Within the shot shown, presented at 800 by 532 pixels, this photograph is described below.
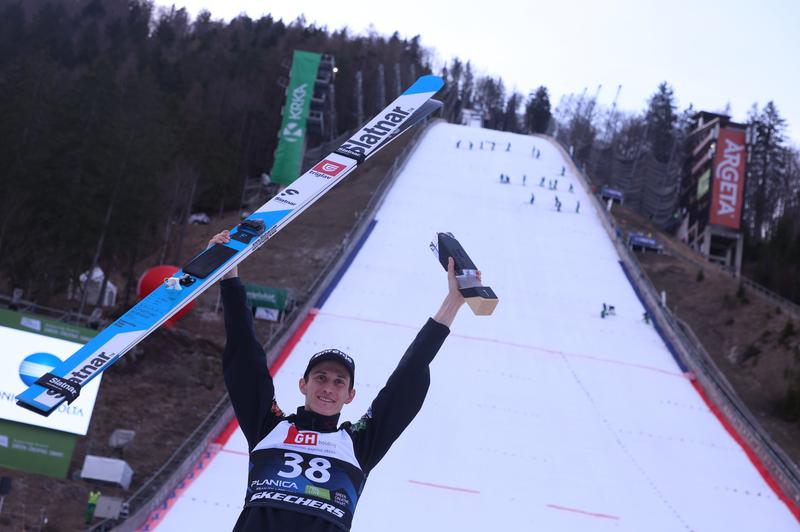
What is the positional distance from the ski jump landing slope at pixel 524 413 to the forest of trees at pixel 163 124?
526cm

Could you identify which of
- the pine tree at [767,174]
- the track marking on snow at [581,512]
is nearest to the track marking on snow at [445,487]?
the track marking on snow at [581,512]

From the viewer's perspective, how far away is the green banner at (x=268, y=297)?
64.8 feet

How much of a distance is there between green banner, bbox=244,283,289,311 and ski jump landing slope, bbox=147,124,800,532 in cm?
134

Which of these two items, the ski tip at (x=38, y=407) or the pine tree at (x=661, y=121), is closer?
the ski tip at (x=38, y=407)

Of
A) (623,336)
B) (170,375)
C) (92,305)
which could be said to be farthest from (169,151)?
(623,336)

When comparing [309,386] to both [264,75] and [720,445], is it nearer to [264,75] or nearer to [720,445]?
[720,445]

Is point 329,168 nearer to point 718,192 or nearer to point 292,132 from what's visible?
point 292,132

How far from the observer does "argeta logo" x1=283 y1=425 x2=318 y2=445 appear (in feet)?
7.52

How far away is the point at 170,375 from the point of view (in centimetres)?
1675

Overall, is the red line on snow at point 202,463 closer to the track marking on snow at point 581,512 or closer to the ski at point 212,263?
the track marking on snow at point 581,512

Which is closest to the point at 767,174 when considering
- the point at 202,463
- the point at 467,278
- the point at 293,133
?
the point at 293,133

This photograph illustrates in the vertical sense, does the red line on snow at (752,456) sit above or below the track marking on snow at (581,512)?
above

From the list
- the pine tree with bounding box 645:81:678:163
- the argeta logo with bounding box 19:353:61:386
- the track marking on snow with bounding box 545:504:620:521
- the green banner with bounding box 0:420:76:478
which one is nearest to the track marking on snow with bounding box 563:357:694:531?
the track marking on snow with bounding box 545:504:620:521

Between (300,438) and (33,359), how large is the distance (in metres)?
8.75
